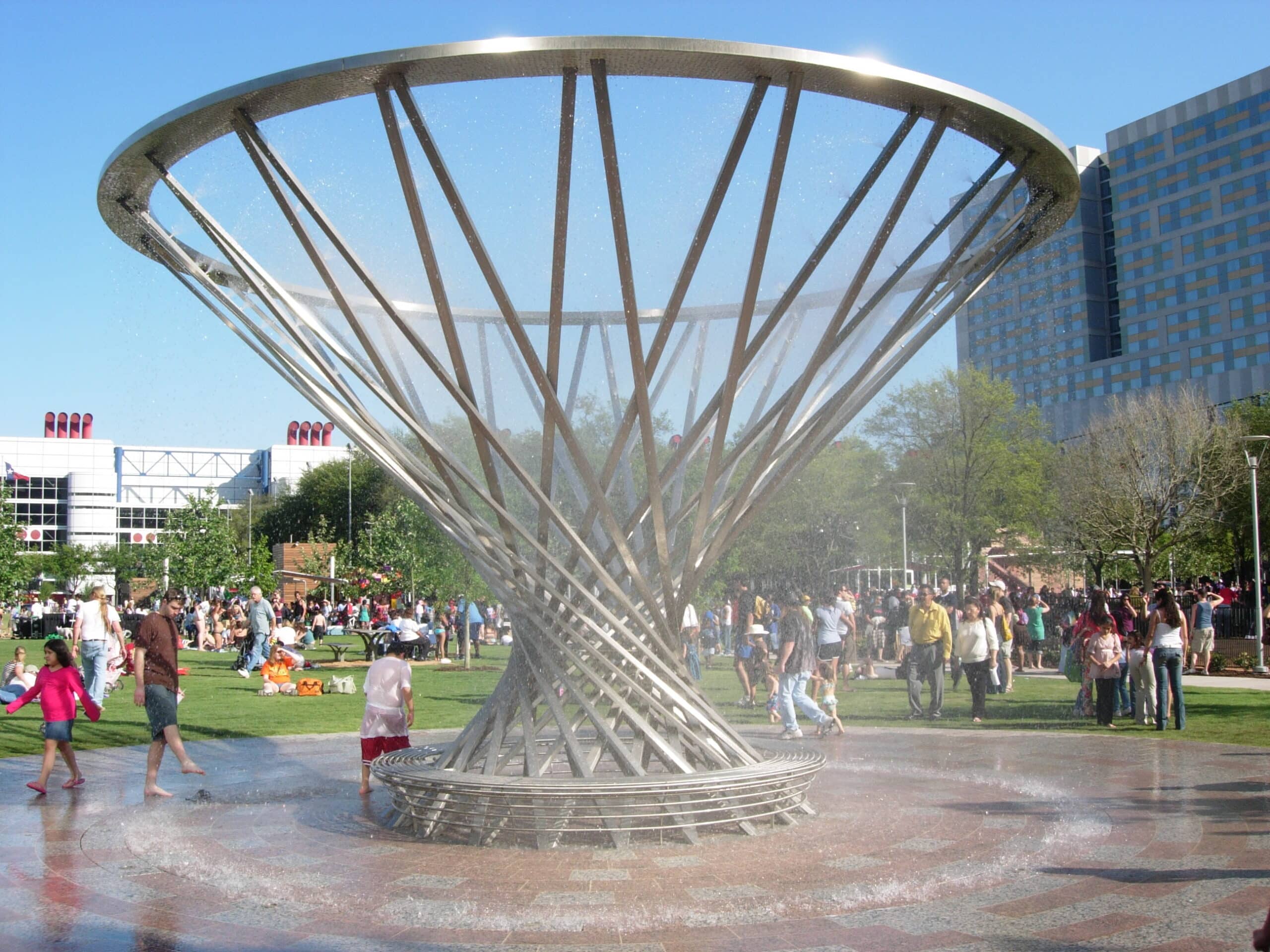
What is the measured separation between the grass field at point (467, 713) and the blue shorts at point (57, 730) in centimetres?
288

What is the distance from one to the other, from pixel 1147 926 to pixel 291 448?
104510 millimetres

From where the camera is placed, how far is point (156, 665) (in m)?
9.14

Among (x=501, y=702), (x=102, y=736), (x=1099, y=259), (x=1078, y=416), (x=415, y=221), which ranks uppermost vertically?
(x=1099, y=259)

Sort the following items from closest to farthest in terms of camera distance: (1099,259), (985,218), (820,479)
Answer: (985,218), (820,479), (1099,259)

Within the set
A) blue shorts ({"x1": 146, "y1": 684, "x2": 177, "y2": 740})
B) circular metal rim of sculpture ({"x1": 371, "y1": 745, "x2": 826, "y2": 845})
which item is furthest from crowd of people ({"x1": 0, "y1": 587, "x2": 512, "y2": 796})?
circular metal rim of sculpture ({"x1": 371, "y1": 745, "x2": 826, "y2": 845})

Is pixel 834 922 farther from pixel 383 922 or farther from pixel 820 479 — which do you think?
pixel 820 479

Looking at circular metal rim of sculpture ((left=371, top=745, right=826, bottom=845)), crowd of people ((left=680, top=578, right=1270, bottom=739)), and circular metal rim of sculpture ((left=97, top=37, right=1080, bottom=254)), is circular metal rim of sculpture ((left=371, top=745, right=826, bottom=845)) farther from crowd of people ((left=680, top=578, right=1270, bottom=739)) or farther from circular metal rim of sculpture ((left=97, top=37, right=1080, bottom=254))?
circular metal rim of sculpture ((left=97, top=37, right=1080, bottom=254))

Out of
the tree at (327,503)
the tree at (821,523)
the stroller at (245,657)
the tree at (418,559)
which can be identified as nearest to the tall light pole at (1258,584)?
the tree at (821,523)

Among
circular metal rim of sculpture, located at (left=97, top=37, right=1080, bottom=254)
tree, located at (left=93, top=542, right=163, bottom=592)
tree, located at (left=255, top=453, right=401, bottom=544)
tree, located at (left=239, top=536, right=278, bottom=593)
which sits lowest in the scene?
tree, located at (left=239, top=536, right=278, bottom=593)

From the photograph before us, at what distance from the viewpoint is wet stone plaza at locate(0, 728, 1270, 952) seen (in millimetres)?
5227

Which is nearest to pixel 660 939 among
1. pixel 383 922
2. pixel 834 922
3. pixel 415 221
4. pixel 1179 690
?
pixel 834 922

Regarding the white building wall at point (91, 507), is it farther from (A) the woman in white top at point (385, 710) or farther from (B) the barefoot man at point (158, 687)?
A: (A) the woman in white top at point (385, 710)

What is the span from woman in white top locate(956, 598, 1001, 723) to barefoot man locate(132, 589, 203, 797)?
8.90 m

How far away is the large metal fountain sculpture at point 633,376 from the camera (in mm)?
6477
